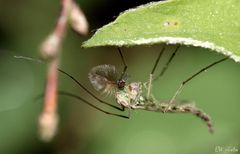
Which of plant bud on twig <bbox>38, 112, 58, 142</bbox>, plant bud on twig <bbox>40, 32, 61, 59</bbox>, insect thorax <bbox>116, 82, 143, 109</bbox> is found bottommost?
plant bud on twig <bbox>38, 112, 58, 142</bbox>

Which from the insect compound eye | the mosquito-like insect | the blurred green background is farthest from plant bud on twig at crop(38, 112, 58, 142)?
the blurred green background

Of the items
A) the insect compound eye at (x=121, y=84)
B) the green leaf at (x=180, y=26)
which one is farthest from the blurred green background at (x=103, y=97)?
the green leaf at (x=180, y=26)

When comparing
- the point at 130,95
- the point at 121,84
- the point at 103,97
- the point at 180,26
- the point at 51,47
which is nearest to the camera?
the point at 51,47

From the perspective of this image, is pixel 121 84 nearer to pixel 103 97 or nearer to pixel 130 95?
pixel 130 95

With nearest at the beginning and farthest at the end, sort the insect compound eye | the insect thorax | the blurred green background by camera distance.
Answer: the insect compound eye < the insect thorax < the blurred green background

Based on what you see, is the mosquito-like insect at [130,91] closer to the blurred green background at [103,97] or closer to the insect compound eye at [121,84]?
the insect compound eye at [121,84]

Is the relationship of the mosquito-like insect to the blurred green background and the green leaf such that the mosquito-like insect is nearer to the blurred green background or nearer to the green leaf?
the green leaf

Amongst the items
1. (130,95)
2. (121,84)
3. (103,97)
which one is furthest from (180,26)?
(103,97)
